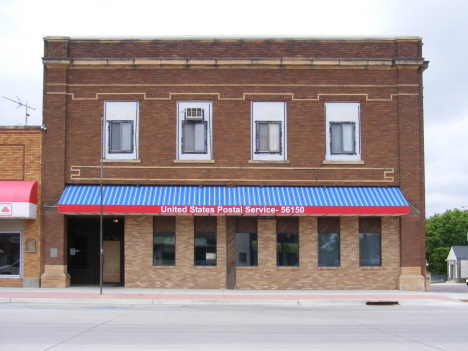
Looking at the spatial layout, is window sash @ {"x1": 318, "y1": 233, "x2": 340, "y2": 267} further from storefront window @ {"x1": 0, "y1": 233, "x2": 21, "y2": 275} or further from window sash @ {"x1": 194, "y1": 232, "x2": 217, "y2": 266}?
storefront window @ {"x1": 0, "y1": 233, "x2": 21, "y2": 275}

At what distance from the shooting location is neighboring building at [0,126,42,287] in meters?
22.1

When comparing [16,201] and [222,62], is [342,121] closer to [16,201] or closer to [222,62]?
[222,62]

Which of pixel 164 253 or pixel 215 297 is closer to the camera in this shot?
pixel 215 297

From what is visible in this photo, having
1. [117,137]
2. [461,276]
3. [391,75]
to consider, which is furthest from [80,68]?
[461,276]

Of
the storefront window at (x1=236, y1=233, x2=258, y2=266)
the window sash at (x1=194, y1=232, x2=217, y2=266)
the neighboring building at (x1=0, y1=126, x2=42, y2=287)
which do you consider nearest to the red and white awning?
the neighboring building at (x1=0, y1=126, x2=42, y2=287)

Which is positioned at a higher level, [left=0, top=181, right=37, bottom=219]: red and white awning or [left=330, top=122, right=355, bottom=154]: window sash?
[left=330, top=122, right=355, bottom=154]: window sash

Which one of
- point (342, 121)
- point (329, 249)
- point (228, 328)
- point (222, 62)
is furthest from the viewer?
point (342, 121)

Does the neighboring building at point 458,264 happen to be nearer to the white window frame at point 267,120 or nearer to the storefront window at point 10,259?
A: the white window frame at point 267,120

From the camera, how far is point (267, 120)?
74.9 feet

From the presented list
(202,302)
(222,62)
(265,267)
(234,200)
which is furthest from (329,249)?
(222,62)

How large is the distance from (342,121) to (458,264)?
204ft

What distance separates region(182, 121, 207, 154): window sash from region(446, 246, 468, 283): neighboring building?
61.1 m

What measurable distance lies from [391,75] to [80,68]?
12.6 metres

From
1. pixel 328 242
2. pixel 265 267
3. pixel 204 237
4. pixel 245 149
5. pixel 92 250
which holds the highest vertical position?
pixel 245 149
